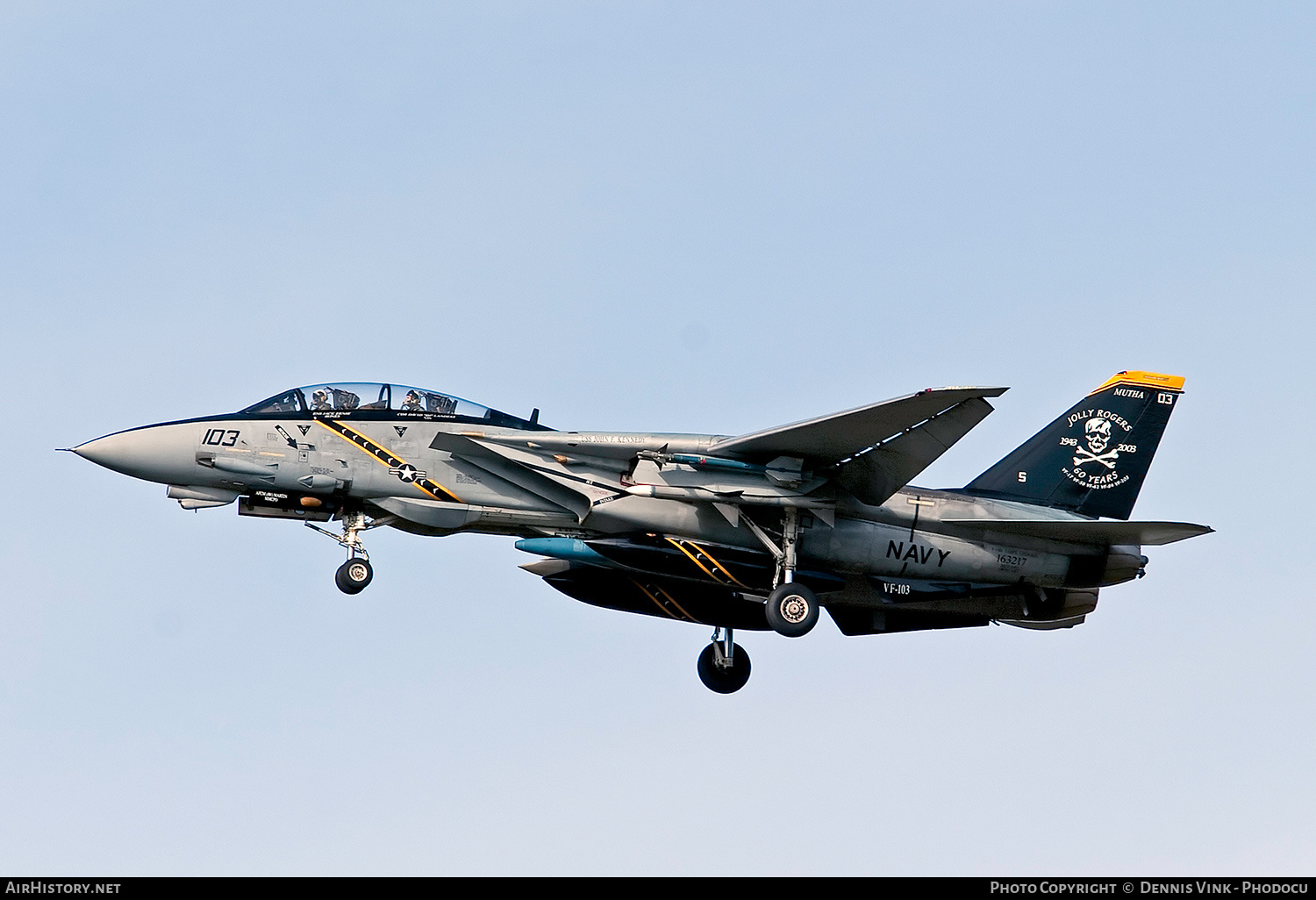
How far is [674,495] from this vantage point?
2220cm

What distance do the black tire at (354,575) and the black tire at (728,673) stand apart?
6825mm

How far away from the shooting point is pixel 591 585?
25.6m

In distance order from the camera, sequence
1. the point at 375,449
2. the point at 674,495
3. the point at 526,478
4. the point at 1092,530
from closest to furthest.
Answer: the point at 674,495 → the point at 375,449 → the point at 526,478 → the point at 1092,530

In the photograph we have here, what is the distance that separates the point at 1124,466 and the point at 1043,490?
1.43m

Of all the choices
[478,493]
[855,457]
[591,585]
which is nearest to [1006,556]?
[855,457]

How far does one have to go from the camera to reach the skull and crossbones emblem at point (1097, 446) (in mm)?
25453

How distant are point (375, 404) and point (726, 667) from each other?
7.67m

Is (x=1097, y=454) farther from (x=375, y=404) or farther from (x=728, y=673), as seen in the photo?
(x=375, y=404)

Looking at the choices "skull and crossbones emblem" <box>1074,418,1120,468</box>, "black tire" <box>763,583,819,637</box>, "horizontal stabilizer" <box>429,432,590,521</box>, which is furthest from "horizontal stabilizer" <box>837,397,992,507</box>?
"skull and crossbones emblem" <box>1074,418,1120,468</box>

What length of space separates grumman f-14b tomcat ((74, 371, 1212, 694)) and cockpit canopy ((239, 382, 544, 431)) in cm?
3

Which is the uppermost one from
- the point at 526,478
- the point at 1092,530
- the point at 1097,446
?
the point at 1097,446

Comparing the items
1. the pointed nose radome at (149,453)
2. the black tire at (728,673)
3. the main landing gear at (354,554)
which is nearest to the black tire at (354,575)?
the main landing gear at (354,554)

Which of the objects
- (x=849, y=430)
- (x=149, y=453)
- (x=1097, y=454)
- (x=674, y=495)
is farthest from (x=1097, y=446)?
(x=149, y=453)
